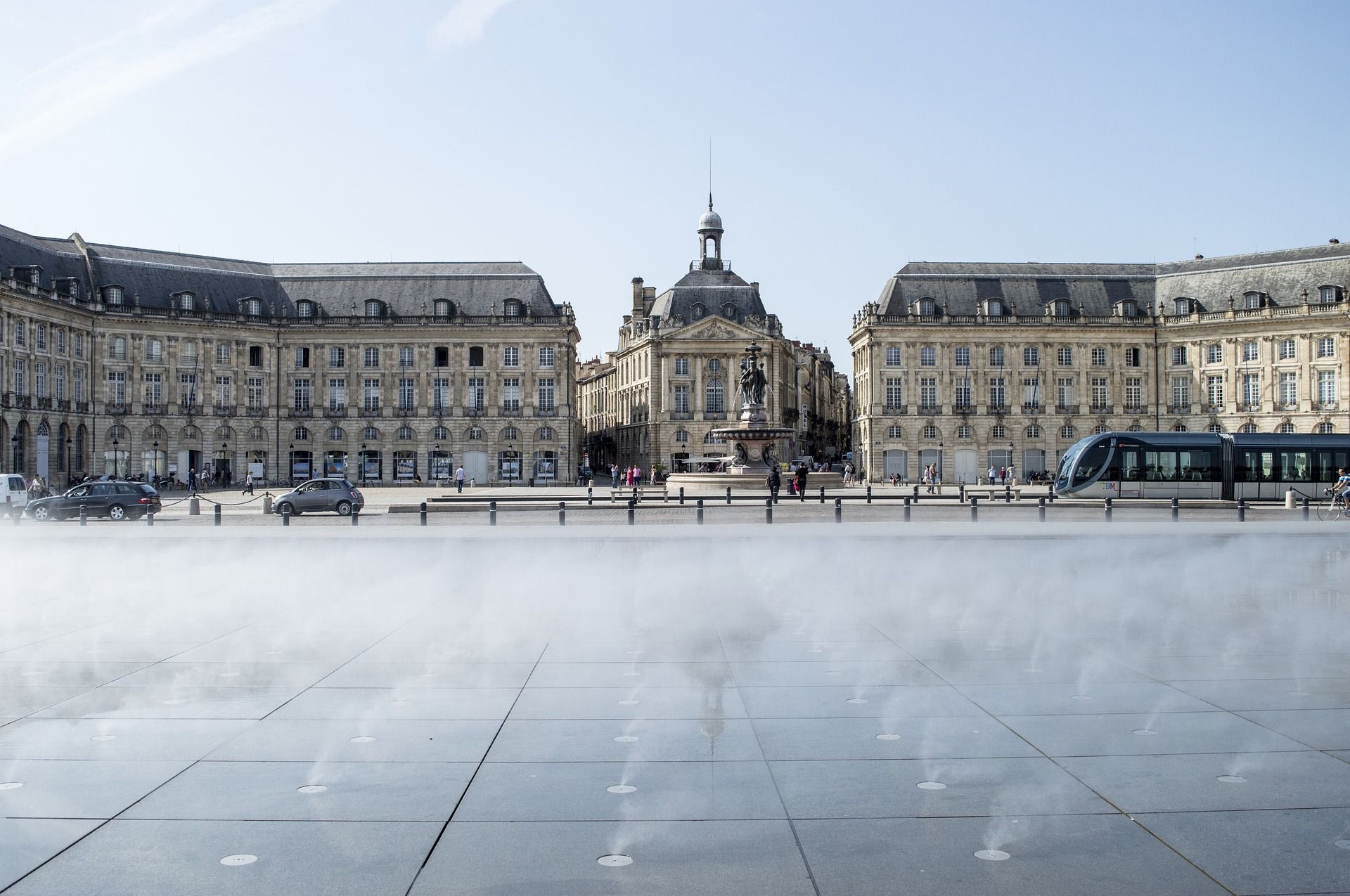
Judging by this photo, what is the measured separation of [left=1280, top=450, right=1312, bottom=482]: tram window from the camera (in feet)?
154

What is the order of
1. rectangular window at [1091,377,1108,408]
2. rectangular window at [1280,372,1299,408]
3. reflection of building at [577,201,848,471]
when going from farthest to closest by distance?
reflection of building at [577,201,848,471] < rectangular window at [1091,377,1108,408] < rectangular window at [1280,372,1299,408]

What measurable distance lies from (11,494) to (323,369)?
4636cm

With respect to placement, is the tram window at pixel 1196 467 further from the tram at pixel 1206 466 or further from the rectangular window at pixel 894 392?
the rectangular window at pixel 894 392

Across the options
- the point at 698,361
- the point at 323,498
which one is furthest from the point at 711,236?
the point at 323,498

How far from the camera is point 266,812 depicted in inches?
237

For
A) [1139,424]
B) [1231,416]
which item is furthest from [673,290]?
[1231,416]

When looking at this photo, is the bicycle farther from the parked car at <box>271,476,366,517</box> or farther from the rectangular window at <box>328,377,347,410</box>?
the rectangular window at <box>328,377,347,410</box>

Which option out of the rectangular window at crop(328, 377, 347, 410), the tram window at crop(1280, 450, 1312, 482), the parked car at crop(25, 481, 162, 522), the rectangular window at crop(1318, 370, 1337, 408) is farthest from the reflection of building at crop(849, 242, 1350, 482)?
the parked car at crop(25, 481, 162, 522)

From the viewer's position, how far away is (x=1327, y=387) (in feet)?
261

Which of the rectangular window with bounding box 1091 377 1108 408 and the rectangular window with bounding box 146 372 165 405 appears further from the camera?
the rectangular window with bounding box 1091 377 1108 408

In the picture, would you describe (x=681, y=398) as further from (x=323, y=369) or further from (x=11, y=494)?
(x=11, y=494)

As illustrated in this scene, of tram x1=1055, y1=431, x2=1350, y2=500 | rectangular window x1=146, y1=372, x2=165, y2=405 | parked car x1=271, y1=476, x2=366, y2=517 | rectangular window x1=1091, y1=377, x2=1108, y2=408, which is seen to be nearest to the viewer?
parked car x1=271, y1=476, x2=366, y2=517

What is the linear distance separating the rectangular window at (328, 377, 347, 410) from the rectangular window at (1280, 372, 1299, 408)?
69306 millimetres

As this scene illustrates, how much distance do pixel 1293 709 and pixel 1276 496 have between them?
43.9m
